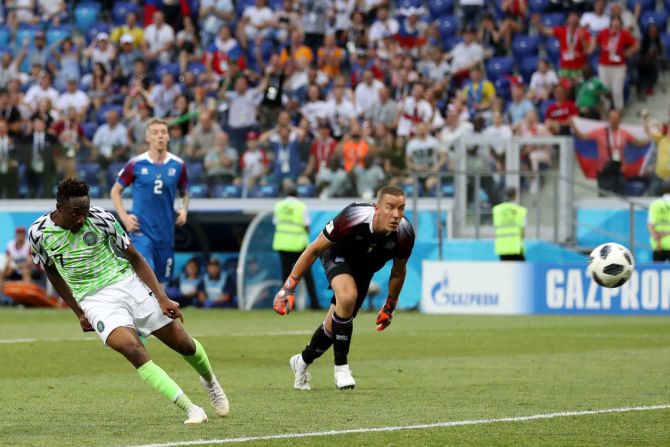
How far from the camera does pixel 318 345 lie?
11.6m

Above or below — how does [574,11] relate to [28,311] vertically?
above

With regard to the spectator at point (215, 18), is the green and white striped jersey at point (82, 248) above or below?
below

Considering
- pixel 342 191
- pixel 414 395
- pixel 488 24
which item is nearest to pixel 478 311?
pixel 342 191

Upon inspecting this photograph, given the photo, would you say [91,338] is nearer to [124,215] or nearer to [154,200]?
[154,200]

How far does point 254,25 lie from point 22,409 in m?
21.2

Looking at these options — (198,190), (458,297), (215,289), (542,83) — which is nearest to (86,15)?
(198,190)

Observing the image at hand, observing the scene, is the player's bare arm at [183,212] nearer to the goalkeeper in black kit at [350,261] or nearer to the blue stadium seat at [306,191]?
the goalkeeper in black kit at [350,261]

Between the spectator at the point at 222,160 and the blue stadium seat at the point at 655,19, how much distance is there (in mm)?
9155

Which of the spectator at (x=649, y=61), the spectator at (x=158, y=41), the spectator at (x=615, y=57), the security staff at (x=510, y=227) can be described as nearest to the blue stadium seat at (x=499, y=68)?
the spectator at (x=615, y=57)

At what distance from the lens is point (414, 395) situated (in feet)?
36.2

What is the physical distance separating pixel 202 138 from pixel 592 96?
7382 millimetres

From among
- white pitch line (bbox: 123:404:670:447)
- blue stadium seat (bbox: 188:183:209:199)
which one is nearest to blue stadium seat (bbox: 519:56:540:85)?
blue stadium seat (bbox: 188:183:209:199)

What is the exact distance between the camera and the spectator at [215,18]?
31.4m

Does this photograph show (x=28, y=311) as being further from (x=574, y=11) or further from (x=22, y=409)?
(x=22, y=409)
